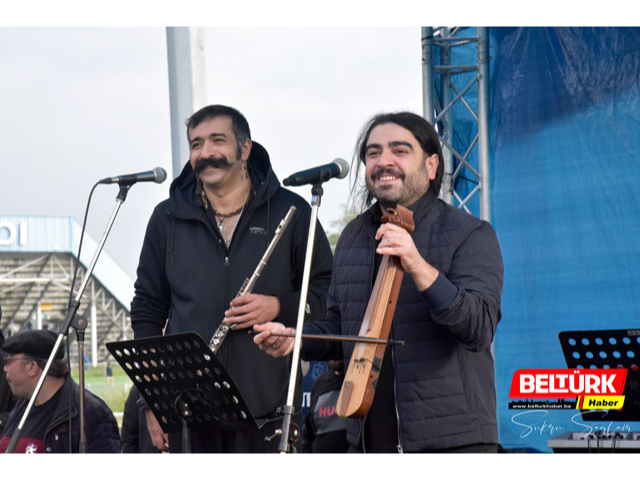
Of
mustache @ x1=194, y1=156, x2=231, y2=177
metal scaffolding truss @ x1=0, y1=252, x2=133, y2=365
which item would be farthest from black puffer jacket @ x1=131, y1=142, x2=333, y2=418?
metal scaffolding truss @ x1=0, y1=252, x2=133, y2=365

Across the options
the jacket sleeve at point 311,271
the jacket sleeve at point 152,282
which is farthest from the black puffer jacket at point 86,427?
the jacket sleeve at point 311,271

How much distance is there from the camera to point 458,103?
224 inches

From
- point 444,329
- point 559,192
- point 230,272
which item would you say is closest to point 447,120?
point 559,192

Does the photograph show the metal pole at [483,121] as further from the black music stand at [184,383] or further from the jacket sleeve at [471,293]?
the black music stand at [184,383]

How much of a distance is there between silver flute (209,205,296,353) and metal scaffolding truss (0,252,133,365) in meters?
9.10

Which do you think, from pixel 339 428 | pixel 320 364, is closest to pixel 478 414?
pixel 339 428

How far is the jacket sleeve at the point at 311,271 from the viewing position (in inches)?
134

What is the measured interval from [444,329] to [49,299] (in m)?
12.3

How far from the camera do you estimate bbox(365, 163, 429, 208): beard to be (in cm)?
286

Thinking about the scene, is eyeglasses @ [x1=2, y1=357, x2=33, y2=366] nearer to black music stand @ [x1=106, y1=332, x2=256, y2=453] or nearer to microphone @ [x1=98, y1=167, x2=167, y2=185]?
microphone @ [x1=98, y1=167, x2=167, y2=185]

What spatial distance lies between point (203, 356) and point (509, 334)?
310 centimetres

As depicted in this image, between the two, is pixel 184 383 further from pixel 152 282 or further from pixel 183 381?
pixel 152 282

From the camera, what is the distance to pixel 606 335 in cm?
314

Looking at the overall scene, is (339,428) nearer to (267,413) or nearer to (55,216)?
(267,413)
